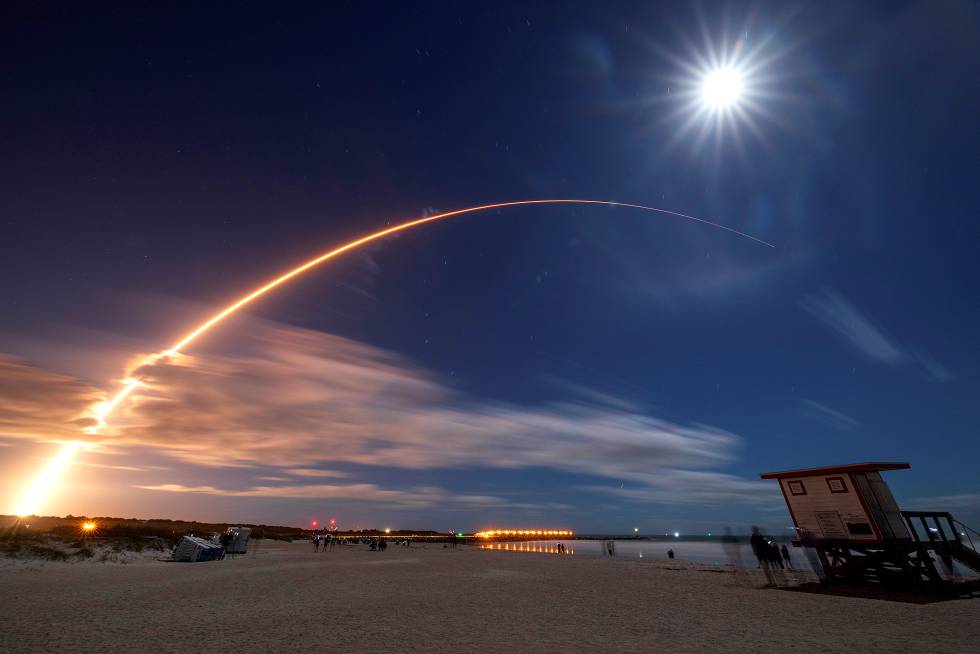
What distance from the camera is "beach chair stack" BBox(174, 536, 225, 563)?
114 ft

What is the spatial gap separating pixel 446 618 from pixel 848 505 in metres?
19.8

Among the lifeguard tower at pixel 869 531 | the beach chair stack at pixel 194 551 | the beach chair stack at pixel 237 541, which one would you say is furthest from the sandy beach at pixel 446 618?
the beach chair stack at pixel 237 541

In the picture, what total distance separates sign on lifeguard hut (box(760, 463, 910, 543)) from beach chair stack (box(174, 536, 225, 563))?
42.5 meters

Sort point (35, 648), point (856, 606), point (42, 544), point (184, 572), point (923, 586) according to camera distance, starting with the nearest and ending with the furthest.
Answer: point (35, 648) < point (856, 606) < point (923, 586) < point (184, 572) < point (42, 544)

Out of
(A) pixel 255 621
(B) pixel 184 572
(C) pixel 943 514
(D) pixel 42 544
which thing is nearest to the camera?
(A) pixel 255 621

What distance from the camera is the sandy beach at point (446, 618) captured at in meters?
Answer: 10.7

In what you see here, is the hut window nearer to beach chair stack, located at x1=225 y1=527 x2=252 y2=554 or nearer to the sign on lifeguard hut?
the sign on lifeguard hut

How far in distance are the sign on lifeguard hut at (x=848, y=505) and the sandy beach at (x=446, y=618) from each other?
4048 mm

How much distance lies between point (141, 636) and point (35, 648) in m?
1.99

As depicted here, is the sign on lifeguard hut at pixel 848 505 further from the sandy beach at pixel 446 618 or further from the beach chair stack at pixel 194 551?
the beach chair stack at pixel 194 551

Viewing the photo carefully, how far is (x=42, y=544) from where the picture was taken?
35.7 m

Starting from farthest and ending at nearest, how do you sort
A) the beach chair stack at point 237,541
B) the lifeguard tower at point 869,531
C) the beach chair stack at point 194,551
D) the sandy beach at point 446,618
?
1. the beach chair stack at point 237,541
2. the beach chair stack at point 194,551
3. the lifeguard tower at point 869,531
4. the sandy beach at point 446,618

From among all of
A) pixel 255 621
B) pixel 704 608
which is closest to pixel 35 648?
pixel 255 621

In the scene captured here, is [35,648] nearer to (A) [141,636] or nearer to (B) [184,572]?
(A) [141,636]
